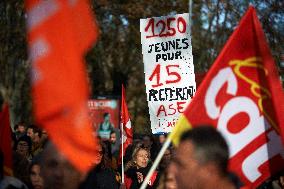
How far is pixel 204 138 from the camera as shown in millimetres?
3697

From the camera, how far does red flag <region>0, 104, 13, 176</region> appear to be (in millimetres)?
4840

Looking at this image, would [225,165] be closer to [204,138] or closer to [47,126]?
[204,138]

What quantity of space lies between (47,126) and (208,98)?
4.03ft

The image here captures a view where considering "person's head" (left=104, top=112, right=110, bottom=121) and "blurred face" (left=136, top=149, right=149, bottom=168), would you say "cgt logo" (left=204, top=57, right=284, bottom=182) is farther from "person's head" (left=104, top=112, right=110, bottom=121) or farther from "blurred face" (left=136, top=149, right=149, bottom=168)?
"person's head" (left=104, top=112, right=110, bottom=121)

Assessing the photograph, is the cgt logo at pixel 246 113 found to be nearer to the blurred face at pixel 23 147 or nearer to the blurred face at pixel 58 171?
the blurred face at pixel 58 171

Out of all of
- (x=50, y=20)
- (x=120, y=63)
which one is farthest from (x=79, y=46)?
(x=120, y=63)

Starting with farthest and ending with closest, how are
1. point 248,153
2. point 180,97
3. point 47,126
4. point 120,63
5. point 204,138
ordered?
1. point 120,63
2. point 180,97
3. point 248,153
4. point 204,138
5. point 47,126

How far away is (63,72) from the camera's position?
3.37m

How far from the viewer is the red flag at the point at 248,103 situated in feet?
14.1

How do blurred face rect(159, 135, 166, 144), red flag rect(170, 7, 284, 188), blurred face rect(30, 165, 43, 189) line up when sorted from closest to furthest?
red flag rect(170, 7, 284, 188) → blurred face rect(30, 165, 43, 189) → blurred face rect(159, 135, 166, 144)

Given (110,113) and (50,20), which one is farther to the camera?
(110,113)

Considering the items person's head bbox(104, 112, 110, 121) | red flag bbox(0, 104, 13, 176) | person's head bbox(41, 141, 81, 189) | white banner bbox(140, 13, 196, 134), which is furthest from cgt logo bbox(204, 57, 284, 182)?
person's head bbox(104, 112, 110, 121)

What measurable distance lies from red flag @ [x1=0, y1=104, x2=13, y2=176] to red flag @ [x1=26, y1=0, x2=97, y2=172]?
57.7 inches

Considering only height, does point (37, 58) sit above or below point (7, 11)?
below
